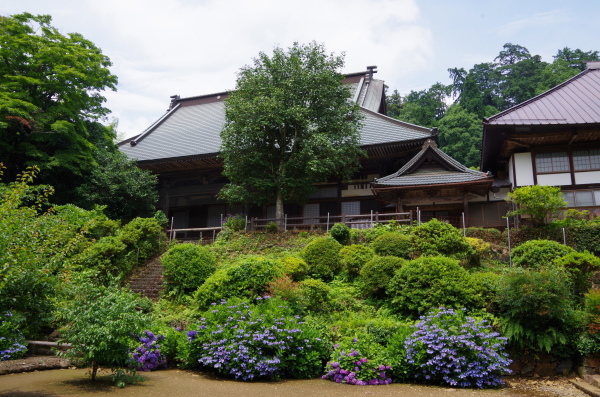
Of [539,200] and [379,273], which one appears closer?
[379,273]

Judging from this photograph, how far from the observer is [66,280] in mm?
6574

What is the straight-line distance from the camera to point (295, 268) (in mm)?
12109

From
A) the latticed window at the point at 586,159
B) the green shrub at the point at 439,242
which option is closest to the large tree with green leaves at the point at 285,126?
the green shrub at the point at 439,242

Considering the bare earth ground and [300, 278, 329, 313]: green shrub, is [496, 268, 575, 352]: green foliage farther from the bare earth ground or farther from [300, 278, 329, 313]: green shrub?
[300, 278, 329, 313]: green shrub

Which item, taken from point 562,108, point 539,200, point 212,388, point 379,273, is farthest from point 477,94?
point 212,388

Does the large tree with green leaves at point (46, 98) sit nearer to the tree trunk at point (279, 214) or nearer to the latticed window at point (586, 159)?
the tree trunk at point (279, 214)

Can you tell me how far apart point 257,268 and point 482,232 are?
822 cm

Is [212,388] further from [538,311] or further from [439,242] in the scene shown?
[439,242]

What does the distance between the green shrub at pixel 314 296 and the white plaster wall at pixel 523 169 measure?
10.8m

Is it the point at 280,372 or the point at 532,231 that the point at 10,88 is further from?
the point at 532,231

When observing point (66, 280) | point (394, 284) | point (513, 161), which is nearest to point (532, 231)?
point (513, 161)

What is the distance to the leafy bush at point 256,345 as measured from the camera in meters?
7.98

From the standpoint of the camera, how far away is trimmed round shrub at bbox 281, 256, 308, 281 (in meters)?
12.0

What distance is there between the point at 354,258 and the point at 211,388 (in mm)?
6434
